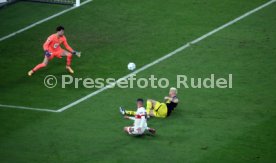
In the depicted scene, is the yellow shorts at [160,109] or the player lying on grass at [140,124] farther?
the yellow shorts at [160,109]

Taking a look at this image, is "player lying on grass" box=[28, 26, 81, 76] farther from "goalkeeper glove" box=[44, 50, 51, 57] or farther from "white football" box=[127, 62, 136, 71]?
"white football" box=[127, 62, 136, 71]

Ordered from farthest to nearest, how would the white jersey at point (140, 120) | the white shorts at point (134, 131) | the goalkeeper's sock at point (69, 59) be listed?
1. the goalkeeper's sock at point (69, 59)
2. the white shorts at point (134, 131)
3. the white jersey at point (140, 120)

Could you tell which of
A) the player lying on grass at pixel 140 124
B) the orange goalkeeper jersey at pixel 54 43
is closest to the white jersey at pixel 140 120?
the player lying on grass at pixel 140 124

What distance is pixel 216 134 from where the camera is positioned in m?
25.2

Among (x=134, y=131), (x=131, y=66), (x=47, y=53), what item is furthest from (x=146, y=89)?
(x=134, y=131)

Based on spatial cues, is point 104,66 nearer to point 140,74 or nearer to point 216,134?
point 140,74

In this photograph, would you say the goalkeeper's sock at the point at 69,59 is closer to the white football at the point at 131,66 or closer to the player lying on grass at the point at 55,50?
the player lying on grass at the point at 55,50

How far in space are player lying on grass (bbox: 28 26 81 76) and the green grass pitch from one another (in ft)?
1.81

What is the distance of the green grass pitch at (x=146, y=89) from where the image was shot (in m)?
24.3

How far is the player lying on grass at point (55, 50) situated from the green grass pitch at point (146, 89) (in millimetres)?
553

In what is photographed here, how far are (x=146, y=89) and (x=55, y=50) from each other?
3.97m

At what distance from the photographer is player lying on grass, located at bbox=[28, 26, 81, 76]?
29.6 meters

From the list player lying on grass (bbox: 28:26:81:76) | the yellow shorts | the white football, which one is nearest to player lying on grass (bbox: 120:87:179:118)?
the yellow shorts

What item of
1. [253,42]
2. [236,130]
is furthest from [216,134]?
[253,42]
